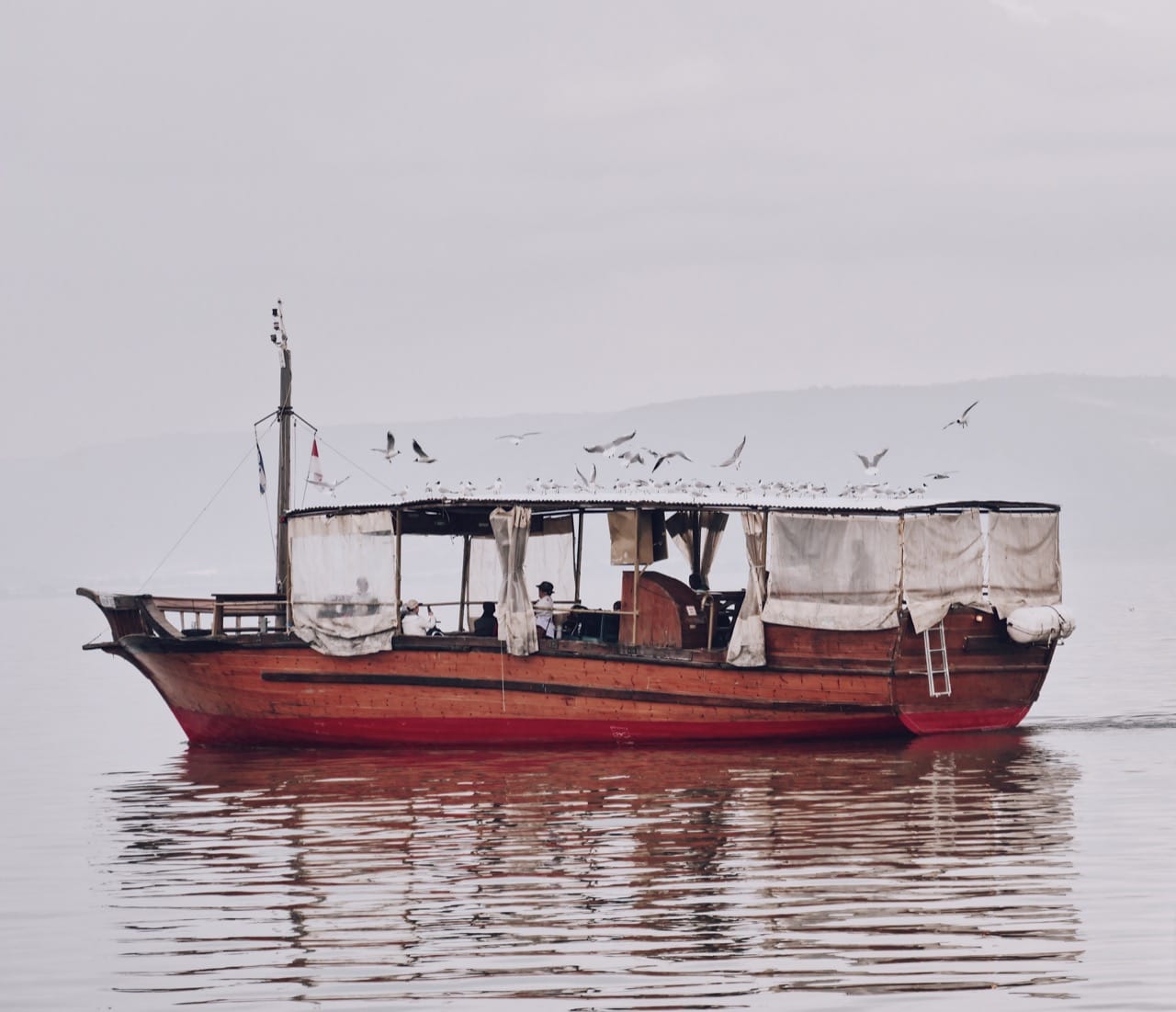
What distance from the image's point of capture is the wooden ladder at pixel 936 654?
2278 cm

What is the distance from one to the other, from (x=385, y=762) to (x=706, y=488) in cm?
523

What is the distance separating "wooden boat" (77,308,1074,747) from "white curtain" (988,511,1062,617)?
0.03 m

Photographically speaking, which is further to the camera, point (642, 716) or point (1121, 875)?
point (642, 716)

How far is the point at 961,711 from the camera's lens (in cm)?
2347

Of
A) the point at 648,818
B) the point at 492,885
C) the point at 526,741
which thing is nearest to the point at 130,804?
the point at 526,741

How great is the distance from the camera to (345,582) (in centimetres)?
2377

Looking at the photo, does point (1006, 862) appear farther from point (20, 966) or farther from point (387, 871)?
point (20, 966)

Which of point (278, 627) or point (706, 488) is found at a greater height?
point (706, 488)

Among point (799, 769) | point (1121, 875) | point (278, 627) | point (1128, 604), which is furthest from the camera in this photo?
point (1128, 604)

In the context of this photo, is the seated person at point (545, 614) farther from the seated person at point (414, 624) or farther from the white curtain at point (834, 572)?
the white curtain at point (834, 572)

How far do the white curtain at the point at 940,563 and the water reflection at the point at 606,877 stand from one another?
1.71 metres

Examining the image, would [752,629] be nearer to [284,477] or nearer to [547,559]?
[547,559]

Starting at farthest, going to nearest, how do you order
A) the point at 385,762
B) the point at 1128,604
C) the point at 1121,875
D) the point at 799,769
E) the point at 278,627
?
the point at 1128,604 → the point at 278,627 → the point at 385,762 → the point at 799,769 → the point at 1121,875

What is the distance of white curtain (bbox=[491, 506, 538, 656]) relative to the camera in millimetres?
22875
